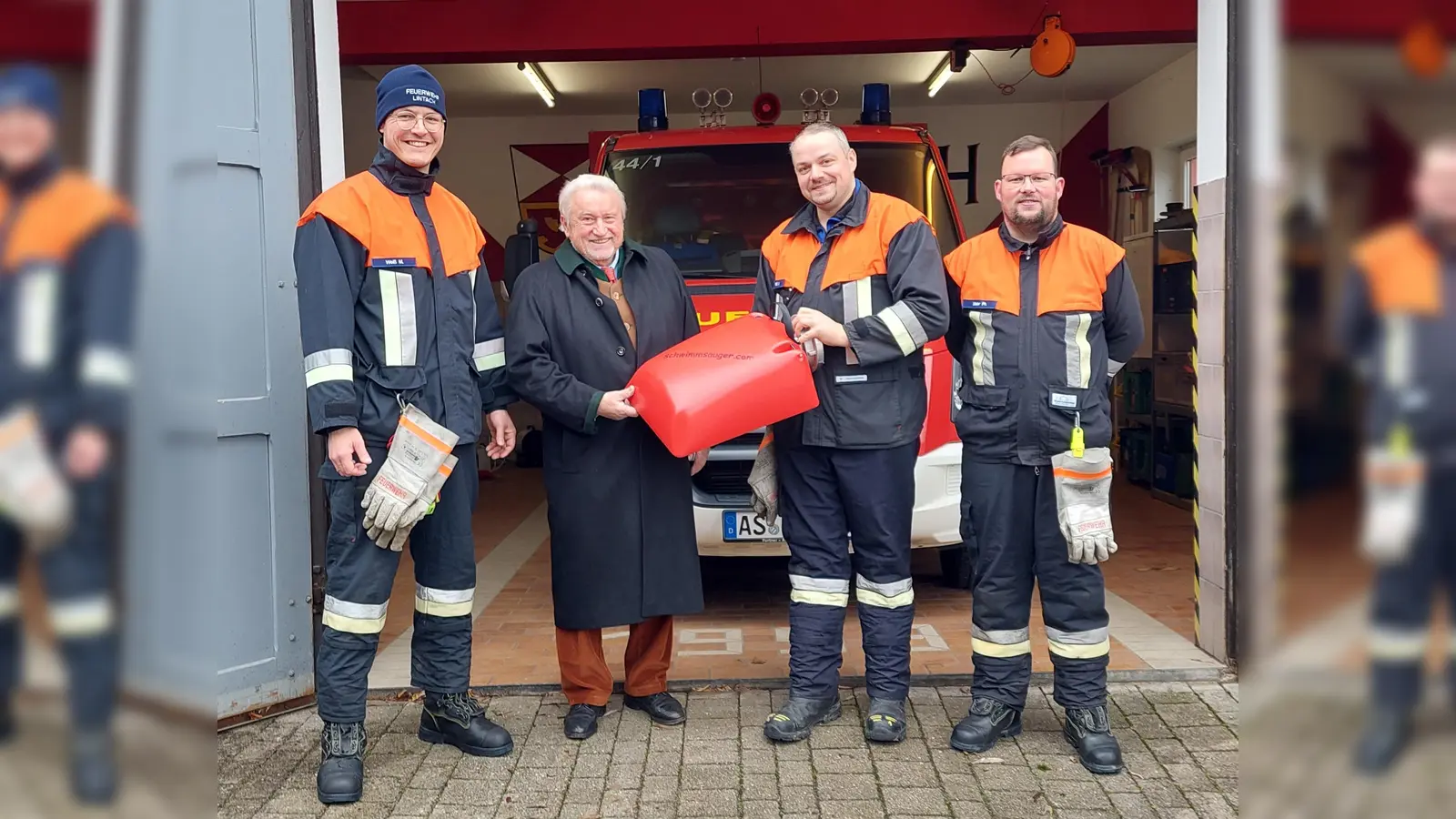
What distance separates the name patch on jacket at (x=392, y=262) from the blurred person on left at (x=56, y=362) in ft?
8.52

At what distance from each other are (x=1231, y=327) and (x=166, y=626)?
3869 millimetres

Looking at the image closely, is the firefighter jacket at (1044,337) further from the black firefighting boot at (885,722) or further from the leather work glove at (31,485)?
the leather work glove at (31,485)

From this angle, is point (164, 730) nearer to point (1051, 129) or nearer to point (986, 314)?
point (986, 314)

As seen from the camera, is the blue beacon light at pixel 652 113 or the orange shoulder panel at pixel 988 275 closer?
the orange shoulder panel at pixel 988 275

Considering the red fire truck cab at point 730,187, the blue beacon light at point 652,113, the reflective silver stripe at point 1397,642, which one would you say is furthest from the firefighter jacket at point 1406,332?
the blue beacon light at point 652,113

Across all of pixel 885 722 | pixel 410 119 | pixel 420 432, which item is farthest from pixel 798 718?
pixel 410 119

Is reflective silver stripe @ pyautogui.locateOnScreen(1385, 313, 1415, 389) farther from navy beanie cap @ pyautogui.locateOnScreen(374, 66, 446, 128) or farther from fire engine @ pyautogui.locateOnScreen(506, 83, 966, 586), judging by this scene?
fire engine @ pyautogui.locateOnScreen(506, 83, 966, 586)

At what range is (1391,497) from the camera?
2.15ft

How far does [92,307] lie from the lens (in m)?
0.64

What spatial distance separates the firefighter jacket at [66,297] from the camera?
61 cm

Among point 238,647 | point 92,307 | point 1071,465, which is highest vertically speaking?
point 92,307

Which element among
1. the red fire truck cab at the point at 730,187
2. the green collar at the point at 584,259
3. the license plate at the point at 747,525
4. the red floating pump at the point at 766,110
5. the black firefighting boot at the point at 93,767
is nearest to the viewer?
the black firefighting boot at the point at 93,767

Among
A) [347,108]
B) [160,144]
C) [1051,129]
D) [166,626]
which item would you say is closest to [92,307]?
[160,144]

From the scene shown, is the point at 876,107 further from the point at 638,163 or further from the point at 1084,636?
the point at 1084,636
